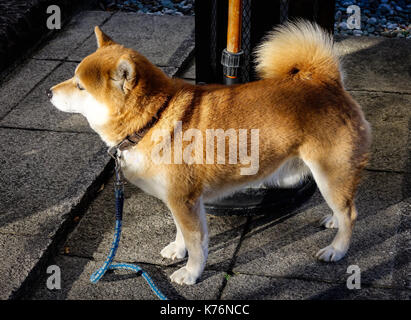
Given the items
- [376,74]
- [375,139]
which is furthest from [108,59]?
[376,74]

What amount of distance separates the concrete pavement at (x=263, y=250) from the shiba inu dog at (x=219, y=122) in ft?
0.89

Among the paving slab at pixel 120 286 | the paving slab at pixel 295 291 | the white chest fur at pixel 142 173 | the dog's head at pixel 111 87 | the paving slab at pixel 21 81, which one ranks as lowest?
the paving slab at pixel 120 286

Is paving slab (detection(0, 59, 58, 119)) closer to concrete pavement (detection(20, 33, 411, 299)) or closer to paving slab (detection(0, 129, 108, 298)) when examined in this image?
paving slab (detection(0, 129, 108, 298))

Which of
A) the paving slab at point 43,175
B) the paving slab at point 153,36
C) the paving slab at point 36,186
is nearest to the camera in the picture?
the paving slab at point 36,186

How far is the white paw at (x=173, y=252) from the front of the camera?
3.35m

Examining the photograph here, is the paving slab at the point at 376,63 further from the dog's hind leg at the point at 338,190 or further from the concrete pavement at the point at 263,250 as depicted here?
the dog's hind leg at the point at 338,190

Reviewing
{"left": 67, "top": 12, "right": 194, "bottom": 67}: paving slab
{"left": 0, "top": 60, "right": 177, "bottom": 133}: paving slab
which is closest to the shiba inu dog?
{"left": 0, "top": 60, "right": 177, "bottom": 133}: paving slab

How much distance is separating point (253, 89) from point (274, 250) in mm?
1133

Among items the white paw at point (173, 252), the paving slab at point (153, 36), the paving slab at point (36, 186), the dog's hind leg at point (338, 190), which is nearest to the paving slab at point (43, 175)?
the paving slab at point (36, 186)

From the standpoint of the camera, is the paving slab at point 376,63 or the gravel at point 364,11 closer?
the paving slab at point 376,63

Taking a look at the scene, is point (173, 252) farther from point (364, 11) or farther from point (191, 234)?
point (364, 11)

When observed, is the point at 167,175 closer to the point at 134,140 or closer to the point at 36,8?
the point at 134,140

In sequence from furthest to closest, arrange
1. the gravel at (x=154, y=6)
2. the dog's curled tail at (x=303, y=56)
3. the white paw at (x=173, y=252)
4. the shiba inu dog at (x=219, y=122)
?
1. the gravel at (x=154, y=6)
2. the white paw at (x=173, y=252)
3. the dog's curled tail at (x=303, y=56)
4. the shiba inu dog at (x=219, y=122)

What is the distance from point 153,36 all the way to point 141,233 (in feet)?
11.6
